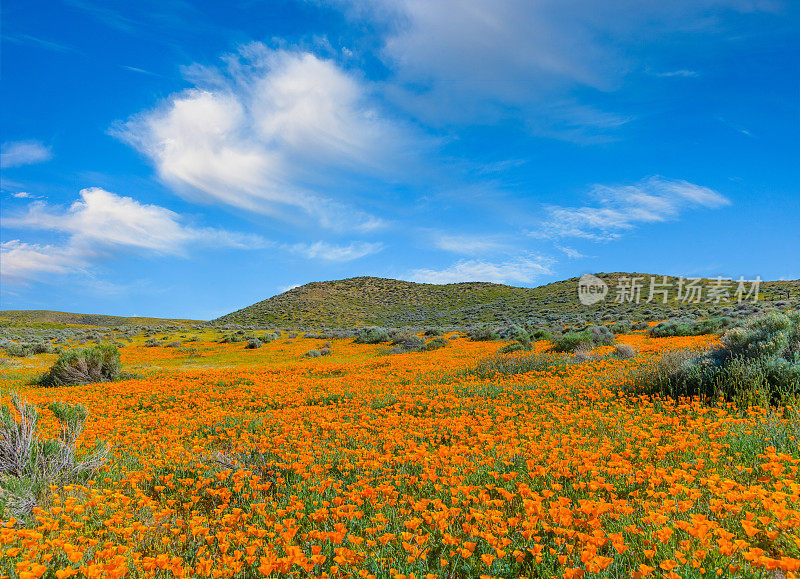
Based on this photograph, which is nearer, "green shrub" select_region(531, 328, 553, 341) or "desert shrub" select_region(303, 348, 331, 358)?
"green shrub" select_region(531, 328, 553, 341)

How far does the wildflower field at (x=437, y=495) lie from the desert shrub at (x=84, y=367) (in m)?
10.9

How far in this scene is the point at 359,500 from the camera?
3.81 metres

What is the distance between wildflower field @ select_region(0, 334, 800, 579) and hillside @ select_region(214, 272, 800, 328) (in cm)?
4681

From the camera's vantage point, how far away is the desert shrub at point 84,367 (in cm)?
1845

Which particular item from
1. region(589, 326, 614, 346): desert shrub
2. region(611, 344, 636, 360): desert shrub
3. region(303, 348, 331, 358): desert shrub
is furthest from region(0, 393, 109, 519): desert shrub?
region(303, 348, 331, 358): desert shrub

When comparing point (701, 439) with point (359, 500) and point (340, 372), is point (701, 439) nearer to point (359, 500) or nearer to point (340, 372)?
point (359, 500)

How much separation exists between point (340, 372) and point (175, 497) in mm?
13626

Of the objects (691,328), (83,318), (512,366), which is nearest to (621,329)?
(691,328)

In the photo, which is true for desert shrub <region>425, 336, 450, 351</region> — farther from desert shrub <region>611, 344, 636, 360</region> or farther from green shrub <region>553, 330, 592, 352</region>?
desert shrub <region>611, 344, 636, 360</region>

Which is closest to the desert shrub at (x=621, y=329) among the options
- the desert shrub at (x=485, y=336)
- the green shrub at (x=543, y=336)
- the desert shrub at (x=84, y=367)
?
the green shrub at (x=543, y=336)

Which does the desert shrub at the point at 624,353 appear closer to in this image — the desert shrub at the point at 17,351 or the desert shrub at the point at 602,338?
the desert shrub at the point at 602,338

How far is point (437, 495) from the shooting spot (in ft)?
15.1

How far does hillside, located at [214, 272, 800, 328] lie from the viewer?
62.3 metres

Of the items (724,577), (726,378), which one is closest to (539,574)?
(724,577)
